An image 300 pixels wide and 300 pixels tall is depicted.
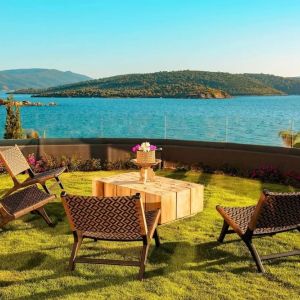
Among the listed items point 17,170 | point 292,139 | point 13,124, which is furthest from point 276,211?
point 13,124

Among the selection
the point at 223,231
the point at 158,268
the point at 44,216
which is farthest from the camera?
the point at 44,216

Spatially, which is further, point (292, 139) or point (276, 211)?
point (292, 139)

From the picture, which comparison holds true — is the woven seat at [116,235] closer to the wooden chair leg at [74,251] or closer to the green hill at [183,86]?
the wooden chair leg at [74,251]

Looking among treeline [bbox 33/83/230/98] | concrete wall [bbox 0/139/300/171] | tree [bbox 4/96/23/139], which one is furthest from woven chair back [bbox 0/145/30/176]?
treeline [bbox 33/83/230/98]

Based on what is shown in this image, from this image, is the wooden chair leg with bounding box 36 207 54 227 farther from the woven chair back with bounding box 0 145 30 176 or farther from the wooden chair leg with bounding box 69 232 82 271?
the wooden chair leg with bounding box 69 232 82 271

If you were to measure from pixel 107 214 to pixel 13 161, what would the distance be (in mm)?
3186

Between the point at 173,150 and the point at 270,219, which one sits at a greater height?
the point at 270,219

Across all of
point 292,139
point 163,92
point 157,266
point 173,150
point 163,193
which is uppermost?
point 292,139

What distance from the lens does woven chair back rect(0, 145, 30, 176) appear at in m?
6.14

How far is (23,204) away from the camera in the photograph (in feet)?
16.2

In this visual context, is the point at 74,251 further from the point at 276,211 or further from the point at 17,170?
the point at 17,170

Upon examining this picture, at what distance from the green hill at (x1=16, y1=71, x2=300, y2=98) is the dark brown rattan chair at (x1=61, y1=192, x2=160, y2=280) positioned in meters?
51.5

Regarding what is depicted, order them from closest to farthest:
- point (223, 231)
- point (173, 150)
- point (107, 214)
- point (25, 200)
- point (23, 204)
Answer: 1. point (107, 214)
2. point (223, 231)
3. point (23, 204)
4. point (25, 200)
5. point (173, 150)

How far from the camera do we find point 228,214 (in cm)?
443
